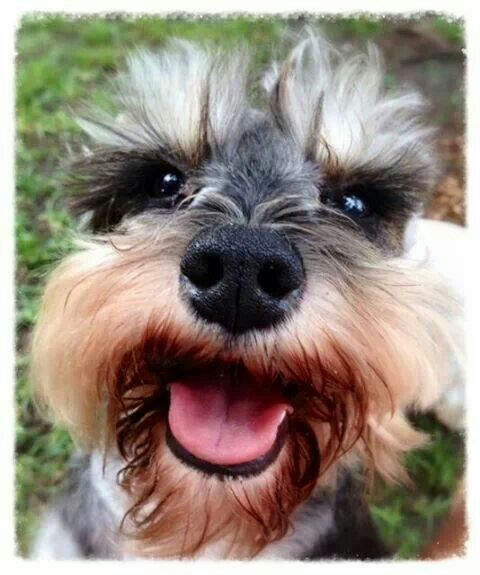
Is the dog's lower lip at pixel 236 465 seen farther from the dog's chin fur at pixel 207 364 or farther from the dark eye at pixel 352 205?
the dark eye at pixel 352 205

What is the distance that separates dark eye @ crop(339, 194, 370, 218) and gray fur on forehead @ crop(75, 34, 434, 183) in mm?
85

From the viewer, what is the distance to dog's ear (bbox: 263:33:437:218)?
6.54 feet

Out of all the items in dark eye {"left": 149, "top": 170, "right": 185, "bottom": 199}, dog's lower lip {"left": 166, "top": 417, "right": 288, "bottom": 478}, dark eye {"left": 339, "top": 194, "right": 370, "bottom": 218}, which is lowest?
dog's lower lip {"left": 166, "top": 417, "right": 288, "bottom": 478}

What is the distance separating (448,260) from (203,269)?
120cm

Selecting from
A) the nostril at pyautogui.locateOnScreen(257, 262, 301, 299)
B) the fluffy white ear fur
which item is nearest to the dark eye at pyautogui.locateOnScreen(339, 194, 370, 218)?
the fluffy white ear fur

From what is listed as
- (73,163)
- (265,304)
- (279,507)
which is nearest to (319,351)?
(265,304)

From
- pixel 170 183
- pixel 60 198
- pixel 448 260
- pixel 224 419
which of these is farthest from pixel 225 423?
pixel 60 198

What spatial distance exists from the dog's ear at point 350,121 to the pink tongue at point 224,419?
63 cm

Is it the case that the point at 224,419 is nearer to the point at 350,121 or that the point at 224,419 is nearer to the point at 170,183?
the point at 170,183

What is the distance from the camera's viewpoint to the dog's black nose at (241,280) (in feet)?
5.02

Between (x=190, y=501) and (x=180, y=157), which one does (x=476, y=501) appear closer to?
(x=190, y=501)

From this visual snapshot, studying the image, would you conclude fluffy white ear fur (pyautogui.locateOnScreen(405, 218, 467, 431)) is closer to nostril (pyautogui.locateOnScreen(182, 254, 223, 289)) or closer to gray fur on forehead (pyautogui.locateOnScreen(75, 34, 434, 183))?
gray fur on forehead (pyautogui.locateOnScreen(75, 34, 434, 183))

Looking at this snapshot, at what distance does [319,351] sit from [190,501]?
21.5 inches

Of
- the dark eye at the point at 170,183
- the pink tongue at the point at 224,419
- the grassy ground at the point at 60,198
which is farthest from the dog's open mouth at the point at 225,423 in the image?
the grassy ground at the point at 60,198
